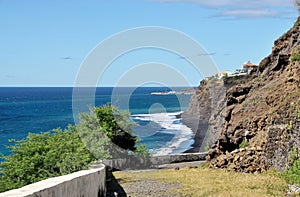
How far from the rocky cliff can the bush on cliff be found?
17.7 ft

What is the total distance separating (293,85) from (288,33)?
637cm

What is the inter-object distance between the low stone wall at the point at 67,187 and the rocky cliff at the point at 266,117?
958 centimetres

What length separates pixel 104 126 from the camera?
86.6ft

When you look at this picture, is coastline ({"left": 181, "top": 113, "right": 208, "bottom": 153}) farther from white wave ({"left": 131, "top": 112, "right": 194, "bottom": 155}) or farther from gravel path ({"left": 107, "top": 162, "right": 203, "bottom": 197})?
gravel path ({"left": 107, "top": 162, "right": 203, "bottom": 197})

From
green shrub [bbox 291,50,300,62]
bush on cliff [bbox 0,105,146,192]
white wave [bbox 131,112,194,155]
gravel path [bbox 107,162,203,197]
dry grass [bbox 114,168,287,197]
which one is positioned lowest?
white wave [bbox 131,112,194,155]

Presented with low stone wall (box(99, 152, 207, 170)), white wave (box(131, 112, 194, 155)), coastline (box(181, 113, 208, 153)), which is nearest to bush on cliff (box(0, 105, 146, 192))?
low stone wall (box(99, 152, 207, 170))

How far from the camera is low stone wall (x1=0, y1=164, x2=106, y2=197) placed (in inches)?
284

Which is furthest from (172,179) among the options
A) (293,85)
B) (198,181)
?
(293,85)

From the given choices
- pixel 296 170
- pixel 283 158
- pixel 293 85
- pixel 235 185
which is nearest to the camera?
pixel 235 185

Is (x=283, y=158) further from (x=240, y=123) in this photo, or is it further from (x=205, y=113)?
(x=205, y=113)

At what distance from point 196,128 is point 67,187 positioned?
275 ft

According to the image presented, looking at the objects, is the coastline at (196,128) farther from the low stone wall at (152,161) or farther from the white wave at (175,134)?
the low stone wall at (152,161)

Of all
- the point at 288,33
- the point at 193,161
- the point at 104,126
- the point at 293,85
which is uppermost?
the point at 288,33

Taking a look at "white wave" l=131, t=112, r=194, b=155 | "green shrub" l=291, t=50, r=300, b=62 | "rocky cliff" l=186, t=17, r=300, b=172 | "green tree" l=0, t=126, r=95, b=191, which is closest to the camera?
"green tree" l=0, t=126, r=95, b=191
